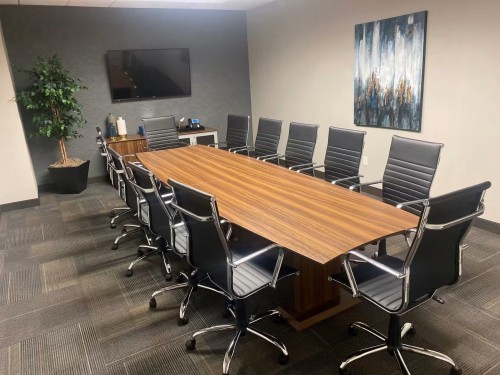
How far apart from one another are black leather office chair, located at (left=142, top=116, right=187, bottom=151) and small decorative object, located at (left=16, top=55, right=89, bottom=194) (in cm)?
111

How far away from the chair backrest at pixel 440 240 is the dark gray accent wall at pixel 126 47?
534cm

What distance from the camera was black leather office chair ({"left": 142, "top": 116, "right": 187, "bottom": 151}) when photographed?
4.86 metres

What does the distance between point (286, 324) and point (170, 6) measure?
203 inches

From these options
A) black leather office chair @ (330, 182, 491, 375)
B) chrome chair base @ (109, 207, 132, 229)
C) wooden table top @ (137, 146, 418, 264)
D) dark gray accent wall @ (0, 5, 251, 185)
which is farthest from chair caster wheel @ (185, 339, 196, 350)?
dark gray accent wall @ (0, 5, 251, 185)

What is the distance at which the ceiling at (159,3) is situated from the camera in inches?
196

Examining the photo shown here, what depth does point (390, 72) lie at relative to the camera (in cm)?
420

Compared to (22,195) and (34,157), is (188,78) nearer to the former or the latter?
(34,157)

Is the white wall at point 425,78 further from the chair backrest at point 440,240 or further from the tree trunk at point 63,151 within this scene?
the tree trunk at point 63,151

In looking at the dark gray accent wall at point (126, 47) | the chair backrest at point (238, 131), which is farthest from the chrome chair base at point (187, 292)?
the dark gray accent wall at point (126, 47)

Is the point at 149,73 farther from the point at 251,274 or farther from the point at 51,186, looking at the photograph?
the point at 251,274

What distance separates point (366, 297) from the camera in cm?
178

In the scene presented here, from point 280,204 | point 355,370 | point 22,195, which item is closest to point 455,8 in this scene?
point 280,204

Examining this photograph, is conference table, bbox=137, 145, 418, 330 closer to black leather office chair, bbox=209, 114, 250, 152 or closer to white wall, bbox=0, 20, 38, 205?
black leather office chair, bbox=209, 114, 250, 152

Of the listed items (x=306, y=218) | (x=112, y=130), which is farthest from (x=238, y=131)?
(x=306, y=218)
